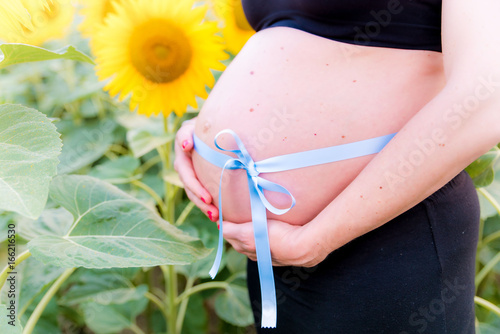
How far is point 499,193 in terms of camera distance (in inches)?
36.5

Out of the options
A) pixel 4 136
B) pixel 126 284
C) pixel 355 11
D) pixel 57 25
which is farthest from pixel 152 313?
pixel 355 11

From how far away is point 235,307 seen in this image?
1.06m

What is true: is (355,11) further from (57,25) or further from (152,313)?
(152,313)

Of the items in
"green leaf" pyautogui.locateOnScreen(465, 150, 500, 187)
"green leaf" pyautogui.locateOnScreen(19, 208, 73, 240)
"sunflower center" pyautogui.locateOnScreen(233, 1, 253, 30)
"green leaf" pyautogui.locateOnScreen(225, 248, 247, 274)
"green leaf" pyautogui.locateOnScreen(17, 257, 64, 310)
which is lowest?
"green leaf" pyautogui.locateOnScreen(225, 248, 247, 274)

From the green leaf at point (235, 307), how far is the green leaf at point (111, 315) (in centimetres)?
22

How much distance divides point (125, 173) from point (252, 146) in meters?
0.59

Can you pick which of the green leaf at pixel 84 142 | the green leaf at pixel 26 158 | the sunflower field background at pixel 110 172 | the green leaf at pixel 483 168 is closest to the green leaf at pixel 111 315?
the sunflower field background at pixel 110 172

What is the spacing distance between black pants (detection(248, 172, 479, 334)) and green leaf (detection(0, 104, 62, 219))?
358 millimetres

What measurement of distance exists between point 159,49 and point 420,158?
0.52 metres

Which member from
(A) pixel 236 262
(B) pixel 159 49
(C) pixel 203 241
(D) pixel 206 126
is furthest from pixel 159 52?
(A) pixel 236 262

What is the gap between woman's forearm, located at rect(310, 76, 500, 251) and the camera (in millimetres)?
438

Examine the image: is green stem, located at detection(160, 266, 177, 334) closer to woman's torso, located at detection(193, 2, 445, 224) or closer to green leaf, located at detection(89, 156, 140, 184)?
green leaf, located at detection(89, 156, 140, 184)

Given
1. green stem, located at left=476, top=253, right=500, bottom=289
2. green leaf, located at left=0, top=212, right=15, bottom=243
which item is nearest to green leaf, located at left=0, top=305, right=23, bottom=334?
green leaf, located at left=0, top=212, right=15, bottom=243

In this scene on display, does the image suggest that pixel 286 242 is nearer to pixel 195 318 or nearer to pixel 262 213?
pixel 262 213
